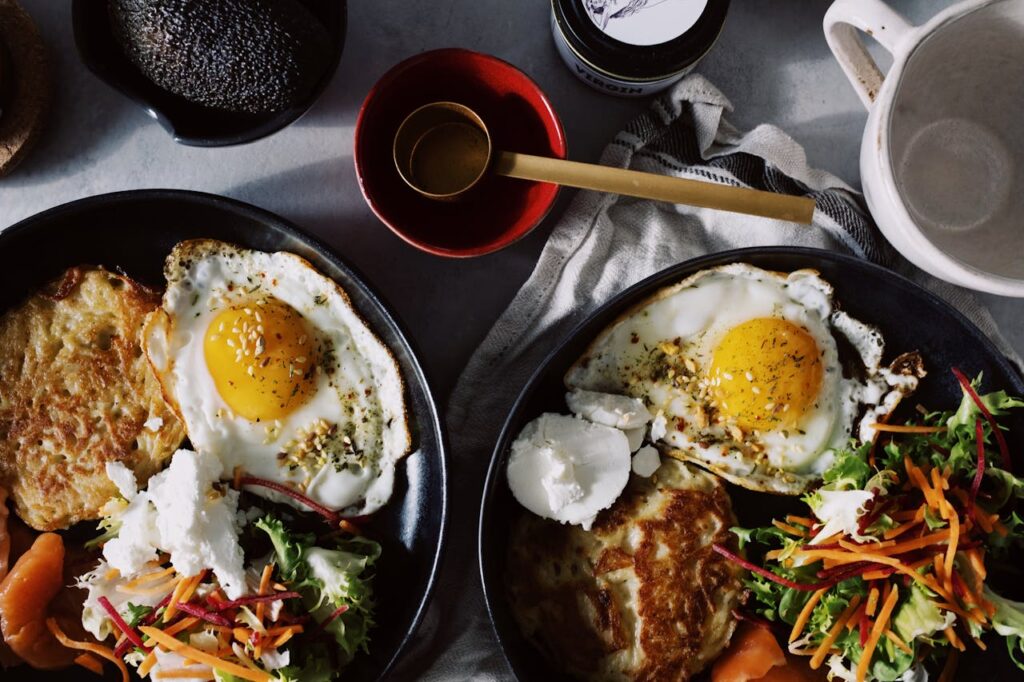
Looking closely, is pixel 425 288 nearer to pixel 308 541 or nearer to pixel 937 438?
pixel 308 541

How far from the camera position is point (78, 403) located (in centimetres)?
236

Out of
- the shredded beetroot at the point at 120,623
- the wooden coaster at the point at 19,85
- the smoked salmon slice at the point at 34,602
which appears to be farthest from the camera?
the wooden coaster at the point at 19,85

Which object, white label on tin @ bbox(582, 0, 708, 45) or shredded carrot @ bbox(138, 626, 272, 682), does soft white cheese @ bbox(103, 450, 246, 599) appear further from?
white label on tin @ bbox(582, 0, 708, 45)

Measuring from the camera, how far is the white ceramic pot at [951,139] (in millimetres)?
2154

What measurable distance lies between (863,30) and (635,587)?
1.56m

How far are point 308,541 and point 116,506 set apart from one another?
20.3 inches

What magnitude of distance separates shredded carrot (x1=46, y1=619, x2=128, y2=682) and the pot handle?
2481 mm

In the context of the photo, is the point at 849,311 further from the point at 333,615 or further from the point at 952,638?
the point at 333,615

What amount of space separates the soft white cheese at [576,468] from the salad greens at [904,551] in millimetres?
384

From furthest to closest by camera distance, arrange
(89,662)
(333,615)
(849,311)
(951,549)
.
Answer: (849,311), (89,662), (333,615), (951,549)

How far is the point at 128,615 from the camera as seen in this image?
222 centimetres

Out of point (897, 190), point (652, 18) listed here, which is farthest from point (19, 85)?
point (897, 190)

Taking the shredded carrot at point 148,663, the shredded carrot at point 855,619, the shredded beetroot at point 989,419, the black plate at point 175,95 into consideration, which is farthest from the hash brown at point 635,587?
the black plate at point 175,95

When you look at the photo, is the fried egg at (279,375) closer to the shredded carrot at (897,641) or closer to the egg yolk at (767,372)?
the egg yolk at (767,372)
